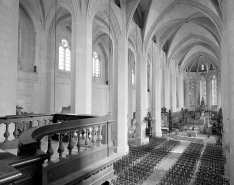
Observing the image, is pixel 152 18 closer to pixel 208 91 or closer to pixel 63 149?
pixel 63 149

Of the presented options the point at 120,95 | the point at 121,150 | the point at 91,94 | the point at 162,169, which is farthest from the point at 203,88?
the point at 91,94

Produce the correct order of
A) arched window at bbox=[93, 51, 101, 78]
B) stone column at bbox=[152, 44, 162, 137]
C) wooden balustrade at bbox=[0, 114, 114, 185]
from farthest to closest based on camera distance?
stone column at bbox=[152, 44, 162, 137] < arched window at bbox=[93, 51, 101, 78] < wooden balustrade at bbox=[0, 114, 114, 185]

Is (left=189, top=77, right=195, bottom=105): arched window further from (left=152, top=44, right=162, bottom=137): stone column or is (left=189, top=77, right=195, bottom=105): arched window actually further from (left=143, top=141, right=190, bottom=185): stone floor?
(left=143, top=141, right=190, bottom=185): stone floor

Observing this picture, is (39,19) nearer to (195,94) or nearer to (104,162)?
(104,162)

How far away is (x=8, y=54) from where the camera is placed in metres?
6.34

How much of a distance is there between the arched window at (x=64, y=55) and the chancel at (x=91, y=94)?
90 mm

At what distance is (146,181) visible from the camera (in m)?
9.32

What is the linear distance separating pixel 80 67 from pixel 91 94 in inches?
109

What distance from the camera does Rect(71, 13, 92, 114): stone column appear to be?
9539 mm

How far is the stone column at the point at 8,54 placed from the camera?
614cm

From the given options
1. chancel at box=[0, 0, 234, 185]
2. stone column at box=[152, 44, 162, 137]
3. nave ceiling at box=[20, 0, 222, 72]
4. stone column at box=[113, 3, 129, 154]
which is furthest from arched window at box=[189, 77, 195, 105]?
stone column at box=[113, 3, 129, 154]

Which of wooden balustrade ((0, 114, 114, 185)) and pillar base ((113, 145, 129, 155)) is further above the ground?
wooden balustrade ((0, 114, 114, 185))

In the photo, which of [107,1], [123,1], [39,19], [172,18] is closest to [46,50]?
[39,19]

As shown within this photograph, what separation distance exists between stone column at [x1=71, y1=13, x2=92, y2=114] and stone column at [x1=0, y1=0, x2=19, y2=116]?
3.37 m
